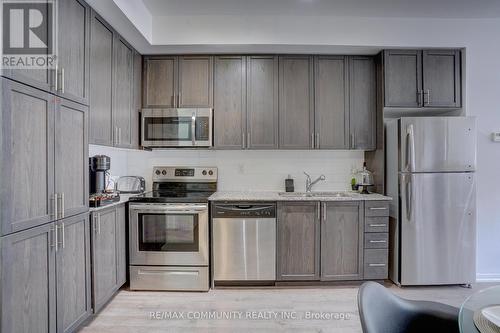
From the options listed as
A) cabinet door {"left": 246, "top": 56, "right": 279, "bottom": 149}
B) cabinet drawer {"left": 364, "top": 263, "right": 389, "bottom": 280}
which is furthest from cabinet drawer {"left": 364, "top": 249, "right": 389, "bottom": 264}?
cabinet door {"left": 246, "top": 56, "right": 279, "bottom": 149}

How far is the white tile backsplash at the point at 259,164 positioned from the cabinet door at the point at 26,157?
1.73m

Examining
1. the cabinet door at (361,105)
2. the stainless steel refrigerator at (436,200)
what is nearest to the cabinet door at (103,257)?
the cabinet door at (361,105)

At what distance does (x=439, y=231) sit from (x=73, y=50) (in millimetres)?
3588

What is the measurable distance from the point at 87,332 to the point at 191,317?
0.79 metres

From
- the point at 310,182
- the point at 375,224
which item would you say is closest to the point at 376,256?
the point at 375,224

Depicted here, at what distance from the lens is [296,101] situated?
3.16 metres

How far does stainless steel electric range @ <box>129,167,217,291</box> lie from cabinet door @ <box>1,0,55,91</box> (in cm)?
138

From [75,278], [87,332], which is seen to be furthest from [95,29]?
[87,332]

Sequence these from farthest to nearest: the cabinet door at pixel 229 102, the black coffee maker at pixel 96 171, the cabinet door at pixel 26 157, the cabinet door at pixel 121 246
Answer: the cabinet door at pixel 229 102
the cabinet door at pixel 121 246
the black coffee maker at pixel 96 171
the cabinet door at pixel 26 157

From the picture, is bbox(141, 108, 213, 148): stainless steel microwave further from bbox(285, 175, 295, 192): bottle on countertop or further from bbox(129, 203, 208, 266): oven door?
bbox(285, 175, 295, 192): bottle on countertop

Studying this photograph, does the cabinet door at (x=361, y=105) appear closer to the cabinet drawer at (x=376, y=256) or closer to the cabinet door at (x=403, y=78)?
the cabinet door at (x=403, y=78)

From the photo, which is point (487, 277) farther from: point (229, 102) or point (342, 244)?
point (229, 102)

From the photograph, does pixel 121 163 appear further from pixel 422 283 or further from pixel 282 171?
pixel 422 283

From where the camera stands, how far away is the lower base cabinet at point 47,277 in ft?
4.74
